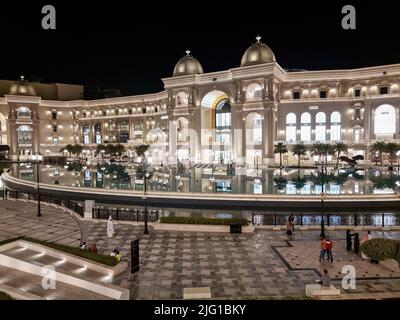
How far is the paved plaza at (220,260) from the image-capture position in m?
12.3

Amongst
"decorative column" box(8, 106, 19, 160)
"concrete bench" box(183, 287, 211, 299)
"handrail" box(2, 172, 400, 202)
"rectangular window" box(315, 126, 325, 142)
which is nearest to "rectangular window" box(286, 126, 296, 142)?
"rectangular window" box(315, 126, 325, 142)

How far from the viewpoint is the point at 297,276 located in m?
13.4

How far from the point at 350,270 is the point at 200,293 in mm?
6776

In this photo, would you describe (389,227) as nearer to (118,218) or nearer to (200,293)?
(200,293)

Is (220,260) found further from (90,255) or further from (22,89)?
(22,89)

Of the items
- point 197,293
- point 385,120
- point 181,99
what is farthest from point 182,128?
point 197,293

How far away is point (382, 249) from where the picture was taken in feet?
45.9

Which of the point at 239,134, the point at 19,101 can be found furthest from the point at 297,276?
the point at 19,101

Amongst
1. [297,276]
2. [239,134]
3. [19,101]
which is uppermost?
[19,101]

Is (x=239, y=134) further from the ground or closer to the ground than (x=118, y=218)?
further from the ground

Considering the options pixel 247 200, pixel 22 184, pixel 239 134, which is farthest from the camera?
pixel 239 134

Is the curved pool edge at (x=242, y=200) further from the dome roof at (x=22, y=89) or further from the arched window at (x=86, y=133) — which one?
the dome roof at (x=22, y=89)

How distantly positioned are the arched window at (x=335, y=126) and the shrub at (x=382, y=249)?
55505mm

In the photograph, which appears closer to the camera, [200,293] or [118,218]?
[200,293]
